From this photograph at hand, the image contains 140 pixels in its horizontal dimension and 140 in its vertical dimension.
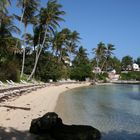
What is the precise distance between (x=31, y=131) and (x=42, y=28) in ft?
169

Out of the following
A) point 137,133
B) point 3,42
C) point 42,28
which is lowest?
point 137,133

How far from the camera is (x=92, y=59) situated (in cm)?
13275

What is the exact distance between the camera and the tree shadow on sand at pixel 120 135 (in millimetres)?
14688

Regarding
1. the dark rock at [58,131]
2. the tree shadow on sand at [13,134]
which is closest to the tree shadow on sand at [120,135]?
the dark rock at [58,131]

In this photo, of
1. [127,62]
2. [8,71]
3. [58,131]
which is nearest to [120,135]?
[58,131]

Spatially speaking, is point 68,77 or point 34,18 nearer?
point 34,18

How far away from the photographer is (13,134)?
13109 millimetres

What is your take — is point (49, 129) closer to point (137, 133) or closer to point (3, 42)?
point (137, 133)

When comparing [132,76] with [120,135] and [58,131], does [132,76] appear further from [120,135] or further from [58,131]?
[58,131]

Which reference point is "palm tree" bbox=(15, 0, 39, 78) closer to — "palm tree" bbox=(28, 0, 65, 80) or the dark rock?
"palm tree" bbox=(28, 0, 65, 80)

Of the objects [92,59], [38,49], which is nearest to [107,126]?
[38,49]

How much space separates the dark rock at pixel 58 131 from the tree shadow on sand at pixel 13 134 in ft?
1.12

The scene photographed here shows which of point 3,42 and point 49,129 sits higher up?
point 3,42

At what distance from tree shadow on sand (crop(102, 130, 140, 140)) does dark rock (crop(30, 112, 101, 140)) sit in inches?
75.1
